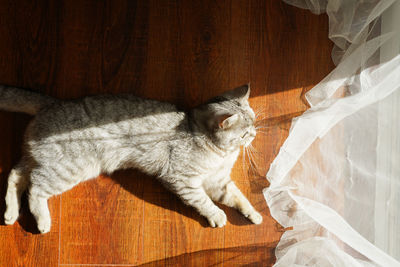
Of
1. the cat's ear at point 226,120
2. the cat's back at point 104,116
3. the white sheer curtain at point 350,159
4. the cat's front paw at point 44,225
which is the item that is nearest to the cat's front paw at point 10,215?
the cat's front paw at point 44,225

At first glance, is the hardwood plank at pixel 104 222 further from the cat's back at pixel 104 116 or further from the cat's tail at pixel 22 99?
the cat's tail at pixel 22 99

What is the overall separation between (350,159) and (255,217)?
555mm

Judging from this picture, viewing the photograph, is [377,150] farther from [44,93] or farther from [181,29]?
[44,93]

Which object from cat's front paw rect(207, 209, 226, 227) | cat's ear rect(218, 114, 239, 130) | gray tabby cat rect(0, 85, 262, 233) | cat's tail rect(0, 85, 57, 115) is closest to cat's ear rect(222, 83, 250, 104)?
gray tabby cat rect(0, 85, 262, 233)

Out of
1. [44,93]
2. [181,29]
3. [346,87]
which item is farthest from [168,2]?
[346,87]

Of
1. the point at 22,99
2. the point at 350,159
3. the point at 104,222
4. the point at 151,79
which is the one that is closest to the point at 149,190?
the point at 104,222

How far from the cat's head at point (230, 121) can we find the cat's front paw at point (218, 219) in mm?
303

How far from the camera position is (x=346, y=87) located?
1.14 m

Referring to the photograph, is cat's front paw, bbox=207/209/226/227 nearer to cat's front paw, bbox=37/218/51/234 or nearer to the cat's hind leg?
cat's front paw, bbox=37/218/51/234

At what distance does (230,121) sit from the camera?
1276mm

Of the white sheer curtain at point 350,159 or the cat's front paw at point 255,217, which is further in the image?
the cat's front paw at point 255,217

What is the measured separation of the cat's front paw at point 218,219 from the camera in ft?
4.66

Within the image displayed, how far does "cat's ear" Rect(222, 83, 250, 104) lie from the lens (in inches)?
52.9

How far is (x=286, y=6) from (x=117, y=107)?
934mm
